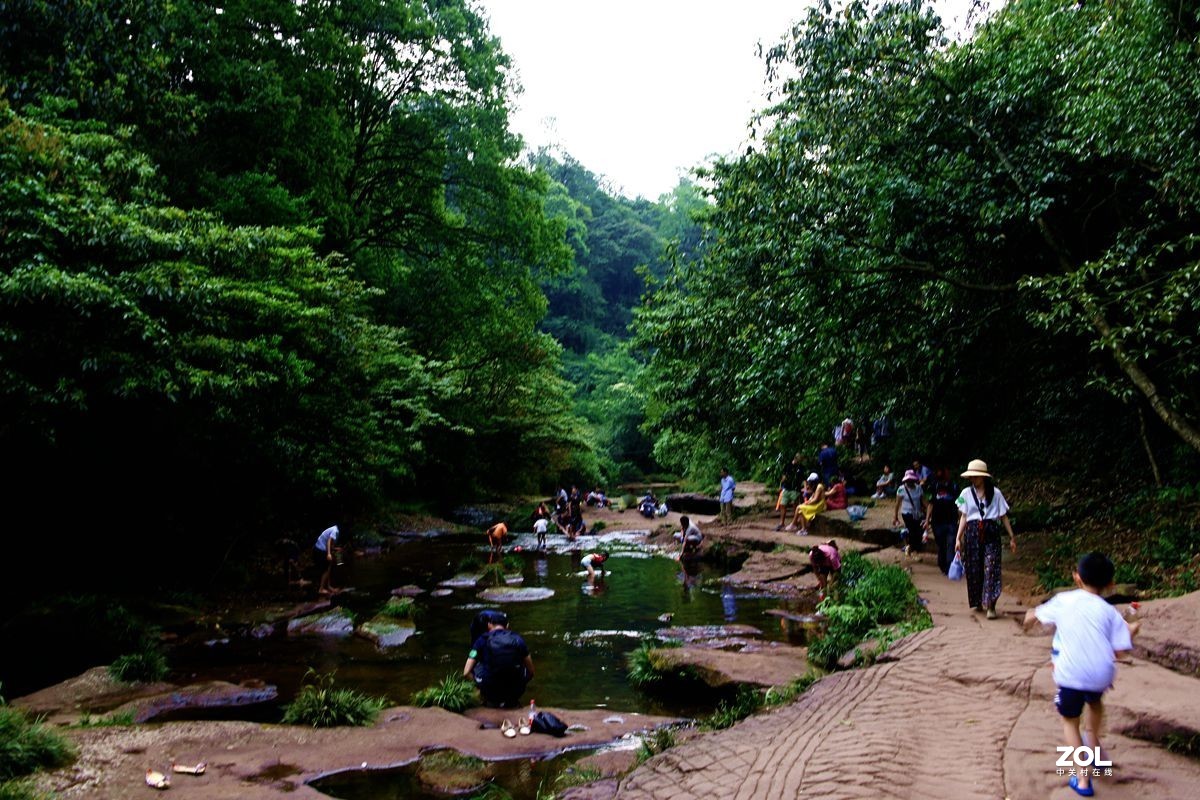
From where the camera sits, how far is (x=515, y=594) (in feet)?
48.1

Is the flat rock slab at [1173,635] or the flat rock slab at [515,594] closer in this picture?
the flat rock slab at [1173,635]

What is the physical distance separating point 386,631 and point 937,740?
8.40 m

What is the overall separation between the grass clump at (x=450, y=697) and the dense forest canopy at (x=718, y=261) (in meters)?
5.07

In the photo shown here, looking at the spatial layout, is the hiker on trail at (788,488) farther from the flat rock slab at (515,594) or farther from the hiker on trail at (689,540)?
the flat rock slab at (515,594)

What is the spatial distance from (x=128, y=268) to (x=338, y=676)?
594 centimetres

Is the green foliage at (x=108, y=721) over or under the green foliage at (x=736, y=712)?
under

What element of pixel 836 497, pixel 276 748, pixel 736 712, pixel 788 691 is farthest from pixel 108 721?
pixel 836 497

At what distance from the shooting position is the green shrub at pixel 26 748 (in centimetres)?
539

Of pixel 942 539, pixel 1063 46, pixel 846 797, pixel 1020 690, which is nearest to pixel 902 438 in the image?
pixel 942 539

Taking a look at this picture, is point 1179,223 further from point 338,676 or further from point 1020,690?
point 338,676

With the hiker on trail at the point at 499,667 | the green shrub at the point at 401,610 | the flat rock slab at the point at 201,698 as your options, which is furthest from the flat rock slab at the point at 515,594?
the hiker on trail at the point at 499,667

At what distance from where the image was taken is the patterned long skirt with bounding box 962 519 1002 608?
8.29 metres

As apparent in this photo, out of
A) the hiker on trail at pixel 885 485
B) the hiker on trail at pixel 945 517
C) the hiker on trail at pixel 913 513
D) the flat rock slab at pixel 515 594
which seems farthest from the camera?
the hiker on trail at pixel 885 485

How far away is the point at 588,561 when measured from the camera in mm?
16531
